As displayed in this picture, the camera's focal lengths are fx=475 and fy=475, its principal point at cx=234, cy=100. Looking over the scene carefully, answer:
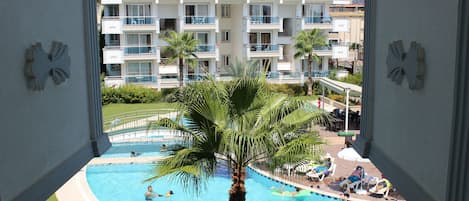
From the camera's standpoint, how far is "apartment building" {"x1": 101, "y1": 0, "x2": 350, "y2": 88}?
32656 mm

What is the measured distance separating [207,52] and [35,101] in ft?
97.8

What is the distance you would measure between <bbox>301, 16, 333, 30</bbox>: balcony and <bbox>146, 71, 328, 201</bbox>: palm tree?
27104 millimetres

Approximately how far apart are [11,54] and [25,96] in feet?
A: 1.25

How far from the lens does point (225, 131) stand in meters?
7.86

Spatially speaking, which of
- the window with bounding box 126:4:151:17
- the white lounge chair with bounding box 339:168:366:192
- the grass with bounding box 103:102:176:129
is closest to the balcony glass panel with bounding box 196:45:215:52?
the window with bounding box 126:4:151:17

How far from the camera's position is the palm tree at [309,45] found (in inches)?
1320

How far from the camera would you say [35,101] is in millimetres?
3973

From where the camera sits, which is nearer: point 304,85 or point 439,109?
point 439,109

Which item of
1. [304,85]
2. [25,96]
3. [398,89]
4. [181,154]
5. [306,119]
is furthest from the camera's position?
[304,85]

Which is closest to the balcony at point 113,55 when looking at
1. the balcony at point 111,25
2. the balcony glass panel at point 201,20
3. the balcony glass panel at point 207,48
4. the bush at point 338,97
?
the balcony at point 111,25

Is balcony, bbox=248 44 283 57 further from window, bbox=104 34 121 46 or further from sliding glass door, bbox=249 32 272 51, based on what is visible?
window, bbox=104 34 121 46

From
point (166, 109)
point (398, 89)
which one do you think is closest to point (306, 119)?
point (398, 89)

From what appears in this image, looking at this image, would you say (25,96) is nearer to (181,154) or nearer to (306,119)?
(181,154)

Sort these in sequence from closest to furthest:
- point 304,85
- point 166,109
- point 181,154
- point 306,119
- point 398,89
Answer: point 398,89 → point 181,154 → point 306,119 → point 166,109 → point 304,85
